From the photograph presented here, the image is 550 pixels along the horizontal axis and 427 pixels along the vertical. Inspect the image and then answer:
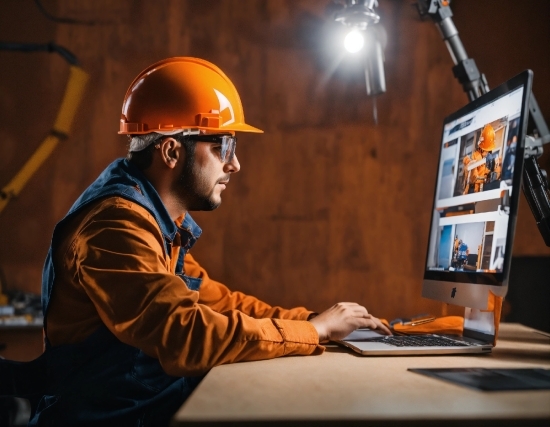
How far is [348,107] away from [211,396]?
187 cm

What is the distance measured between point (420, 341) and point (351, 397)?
0.63 meters

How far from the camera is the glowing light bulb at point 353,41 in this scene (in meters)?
2.27

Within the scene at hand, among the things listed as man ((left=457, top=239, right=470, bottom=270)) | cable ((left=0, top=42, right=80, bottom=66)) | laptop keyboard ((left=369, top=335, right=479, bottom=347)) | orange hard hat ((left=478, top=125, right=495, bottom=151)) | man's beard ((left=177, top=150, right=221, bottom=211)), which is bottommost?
laptop keyboard ((left=369, top=335, right=479, bottom=347))

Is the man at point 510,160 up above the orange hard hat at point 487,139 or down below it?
below

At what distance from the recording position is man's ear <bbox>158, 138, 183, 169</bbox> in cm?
165

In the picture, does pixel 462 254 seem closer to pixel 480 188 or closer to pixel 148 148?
pixel 480 188

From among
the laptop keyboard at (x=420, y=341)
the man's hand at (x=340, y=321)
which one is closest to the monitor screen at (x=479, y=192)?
the laptop keyboard at (x=420, y=341)

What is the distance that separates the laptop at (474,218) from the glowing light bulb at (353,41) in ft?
1.87

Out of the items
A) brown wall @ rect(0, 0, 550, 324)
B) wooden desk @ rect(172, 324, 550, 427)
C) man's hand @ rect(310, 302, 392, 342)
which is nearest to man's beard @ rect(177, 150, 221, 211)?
man's hand @ rect(310, 302, 392, 342)

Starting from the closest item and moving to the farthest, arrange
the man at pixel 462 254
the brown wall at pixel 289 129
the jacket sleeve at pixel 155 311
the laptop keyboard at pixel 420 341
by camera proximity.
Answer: the jacket sleeve at pixel 155 311 → the laptop keyboard at pixel 420 341 → the man at pixel 462 254 → the brown wall at pixel 289 129

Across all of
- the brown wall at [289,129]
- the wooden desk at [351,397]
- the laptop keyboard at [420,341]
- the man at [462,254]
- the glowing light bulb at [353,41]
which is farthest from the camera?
the brown wall at [289,129]

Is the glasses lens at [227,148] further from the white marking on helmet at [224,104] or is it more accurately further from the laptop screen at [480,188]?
the laptop screen at [480,188]

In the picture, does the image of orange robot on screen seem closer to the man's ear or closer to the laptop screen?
the laptop screen

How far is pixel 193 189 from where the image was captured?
170 centimetres
